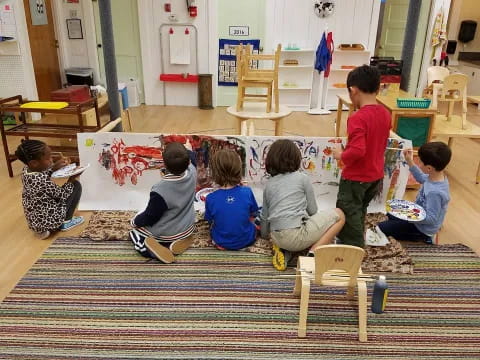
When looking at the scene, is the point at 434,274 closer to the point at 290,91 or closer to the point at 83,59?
the point at 290,91

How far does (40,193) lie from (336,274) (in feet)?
7.31

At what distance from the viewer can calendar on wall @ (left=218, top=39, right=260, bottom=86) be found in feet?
24.4

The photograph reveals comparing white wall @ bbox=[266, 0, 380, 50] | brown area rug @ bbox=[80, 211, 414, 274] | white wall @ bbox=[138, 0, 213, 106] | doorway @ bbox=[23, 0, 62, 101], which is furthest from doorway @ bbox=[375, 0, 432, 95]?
doorway @ bbox=[23, 0, 62, 101]

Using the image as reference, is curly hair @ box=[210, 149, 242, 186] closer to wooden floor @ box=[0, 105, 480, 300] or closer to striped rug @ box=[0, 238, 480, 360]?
striped rug @ box=[0, 238, 480, 360]

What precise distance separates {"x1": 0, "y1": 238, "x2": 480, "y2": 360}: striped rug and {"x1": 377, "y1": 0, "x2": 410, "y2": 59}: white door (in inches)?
252

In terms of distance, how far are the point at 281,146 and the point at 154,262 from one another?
1175 mm

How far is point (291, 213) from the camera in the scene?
2736 millimetres

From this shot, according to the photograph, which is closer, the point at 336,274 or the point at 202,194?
the point at 336,274

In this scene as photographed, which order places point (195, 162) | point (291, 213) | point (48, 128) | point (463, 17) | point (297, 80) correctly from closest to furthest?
1. point (291, 213)
2. point (195, 162)
3. point (48, 128)
4. point (297, 80)
5. point (463, 17)

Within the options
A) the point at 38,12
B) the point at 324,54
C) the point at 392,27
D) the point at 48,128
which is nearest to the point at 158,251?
the point at 48,128

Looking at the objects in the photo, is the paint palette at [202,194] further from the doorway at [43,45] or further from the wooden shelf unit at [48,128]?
the doorway at [43,45]

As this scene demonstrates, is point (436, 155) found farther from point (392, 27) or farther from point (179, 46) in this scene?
point (392, 27)

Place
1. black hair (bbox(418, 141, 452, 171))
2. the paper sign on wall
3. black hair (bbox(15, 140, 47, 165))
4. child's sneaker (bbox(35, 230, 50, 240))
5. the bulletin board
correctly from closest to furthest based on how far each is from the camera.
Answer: black hair (bbox(418, 141, 452, 171))
black hair (bbox(15, 140, 47, 165))
child's sneaker (bbox(35, 230, 50, 240))
the bulletin board
the paper sign on wall

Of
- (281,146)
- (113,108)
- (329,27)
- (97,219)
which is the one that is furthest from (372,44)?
(97,219)
